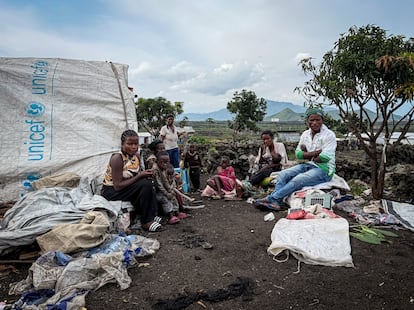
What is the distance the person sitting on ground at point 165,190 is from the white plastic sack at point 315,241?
1.44m

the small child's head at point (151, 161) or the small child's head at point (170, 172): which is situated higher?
the small child's head at point (151, 161)

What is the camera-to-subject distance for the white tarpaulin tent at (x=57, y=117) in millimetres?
4230

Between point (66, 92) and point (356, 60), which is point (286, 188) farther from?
point (66, 92)

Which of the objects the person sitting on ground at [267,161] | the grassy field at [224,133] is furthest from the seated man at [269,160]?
the grassy field at [224,133]

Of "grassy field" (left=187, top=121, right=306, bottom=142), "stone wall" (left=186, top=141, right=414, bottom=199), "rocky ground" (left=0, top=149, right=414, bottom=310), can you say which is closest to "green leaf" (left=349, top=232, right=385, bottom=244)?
"rocky ground" (left=0, top=149, right=414, bottom=310)

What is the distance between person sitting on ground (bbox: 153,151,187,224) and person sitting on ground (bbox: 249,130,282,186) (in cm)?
207

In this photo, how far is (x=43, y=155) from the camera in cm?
432

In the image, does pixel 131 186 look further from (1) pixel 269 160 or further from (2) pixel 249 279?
(1) pixel 269 160

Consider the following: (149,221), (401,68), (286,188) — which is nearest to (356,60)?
(401,68)

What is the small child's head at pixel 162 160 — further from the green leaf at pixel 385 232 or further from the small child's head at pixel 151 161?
the green leaf at pixel 385 232

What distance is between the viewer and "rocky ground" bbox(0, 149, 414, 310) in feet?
6.77

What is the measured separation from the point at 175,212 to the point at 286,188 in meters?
1.61

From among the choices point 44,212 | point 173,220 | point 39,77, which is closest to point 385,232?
point 173,220

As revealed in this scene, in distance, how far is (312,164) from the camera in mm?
4527
